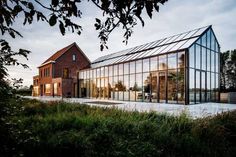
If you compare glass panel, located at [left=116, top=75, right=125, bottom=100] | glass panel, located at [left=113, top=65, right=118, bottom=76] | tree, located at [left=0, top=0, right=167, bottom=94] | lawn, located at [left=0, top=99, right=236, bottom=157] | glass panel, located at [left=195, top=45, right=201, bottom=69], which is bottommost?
lawn, located at [left=0, top=99, right=236, bottom=157]

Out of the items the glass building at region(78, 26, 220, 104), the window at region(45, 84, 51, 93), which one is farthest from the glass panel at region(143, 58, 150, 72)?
the window at region(45, 84, 51, 93)

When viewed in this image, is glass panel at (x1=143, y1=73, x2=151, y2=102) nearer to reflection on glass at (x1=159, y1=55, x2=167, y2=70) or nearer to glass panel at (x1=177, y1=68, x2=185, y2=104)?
reflection on glass at (x1=159, y1=55, x2=167, y2=70)

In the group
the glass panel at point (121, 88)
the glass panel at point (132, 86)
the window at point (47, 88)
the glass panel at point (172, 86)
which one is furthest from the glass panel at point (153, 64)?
the window at point (47, 88)

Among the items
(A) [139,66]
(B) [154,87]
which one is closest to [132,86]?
(A) [139,66]

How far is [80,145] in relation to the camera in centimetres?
392

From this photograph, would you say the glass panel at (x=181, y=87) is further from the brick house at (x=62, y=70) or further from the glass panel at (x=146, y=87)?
the brick house at (x=62, y=70)

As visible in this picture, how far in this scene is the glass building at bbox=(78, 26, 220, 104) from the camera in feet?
55.7

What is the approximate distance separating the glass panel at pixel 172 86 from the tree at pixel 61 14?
15.7 metres

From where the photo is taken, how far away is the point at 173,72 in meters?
17.5

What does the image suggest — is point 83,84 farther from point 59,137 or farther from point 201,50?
point 59,137

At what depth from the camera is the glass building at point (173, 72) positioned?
16969 mm

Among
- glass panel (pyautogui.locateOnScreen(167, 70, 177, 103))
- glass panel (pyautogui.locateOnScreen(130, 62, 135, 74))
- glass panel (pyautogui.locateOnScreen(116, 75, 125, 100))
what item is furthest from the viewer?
glass panel (pyautogui.locateOnScreen(116, 75, 125, 100))

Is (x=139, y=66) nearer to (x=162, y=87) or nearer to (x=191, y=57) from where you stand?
(x=162, y=87)

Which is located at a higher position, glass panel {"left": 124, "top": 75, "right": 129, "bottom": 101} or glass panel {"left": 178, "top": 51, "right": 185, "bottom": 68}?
glass panel {"left": 178, "top": 51, "right": 185, "bottom": 68}
